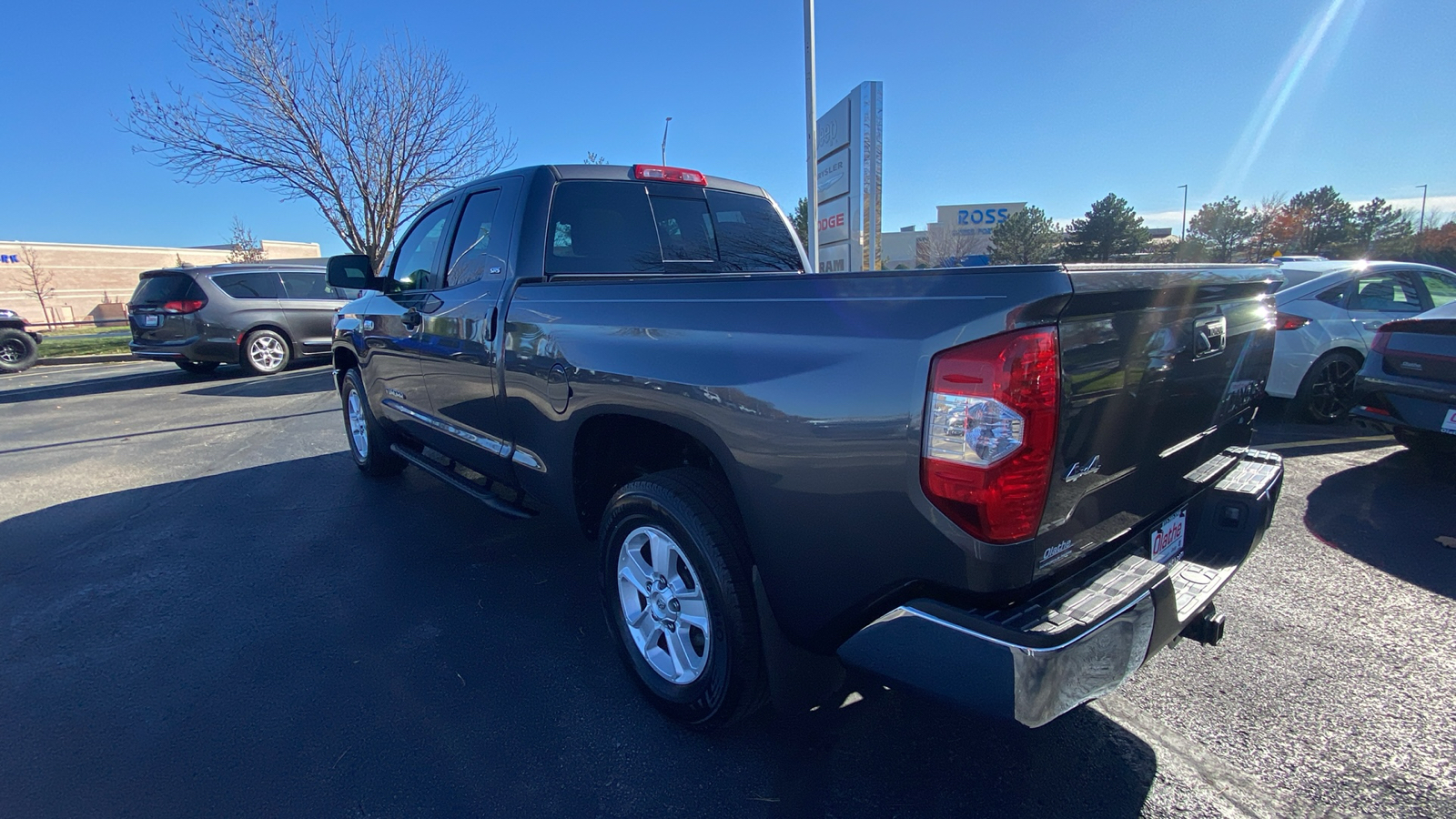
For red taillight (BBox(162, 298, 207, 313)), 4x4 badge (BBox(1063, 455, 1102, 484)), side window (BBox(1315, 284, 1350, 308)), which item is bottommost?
4x4 badge (BBox(1063, 455, 1102, 484))

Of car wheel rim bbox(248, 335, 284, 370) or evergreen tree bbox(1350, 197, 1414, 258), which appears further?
evergreen tree bbox(1350, 197, 1414, 258)

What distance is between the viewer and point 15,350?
517 inches

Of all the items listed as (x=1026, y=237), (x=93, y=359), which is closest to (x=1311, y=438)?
(x=93, y=359)

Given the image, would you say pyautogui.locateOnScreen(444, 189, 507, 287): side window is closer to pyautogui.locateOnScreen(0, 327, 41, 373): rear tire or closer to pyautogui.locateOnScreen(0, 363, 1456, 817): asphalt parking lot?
pyautogui.locateOnScreen(0, 363, 1456, 817): asphalt parking lot

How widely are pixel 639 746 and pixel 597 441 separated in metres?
1.12

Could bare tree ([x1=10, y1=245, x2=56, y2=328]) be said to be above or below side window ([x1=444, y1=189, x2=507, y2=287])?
above

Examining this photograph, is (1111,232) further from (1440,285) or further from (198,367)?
(198,367)

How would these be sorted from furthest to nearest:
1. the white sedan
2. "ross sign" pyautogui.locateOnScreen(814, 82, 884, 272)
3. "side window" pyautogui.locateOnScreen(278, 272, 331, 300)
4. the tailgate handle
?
"side window" pyautogui.locateOnScreen(278, 272, 331, 300)
"ross sign" pyautogui.locateOnScreen(814, 82, 884, 272)
the white sedan
the tailgate handle

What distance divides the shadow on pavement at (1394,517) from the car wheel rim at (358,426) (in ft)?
20.4

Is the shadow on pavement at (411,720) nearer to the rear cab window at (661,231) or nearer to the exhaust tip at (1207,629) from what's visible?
the exhaust tip at (1207,629)

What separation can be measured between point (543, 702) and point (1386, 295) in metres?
7.85

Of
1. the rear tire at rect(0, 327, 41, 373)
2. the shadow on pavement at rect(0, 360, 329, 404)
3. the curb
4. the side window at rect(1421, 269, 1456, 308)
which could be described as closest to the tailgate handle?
the side window at rect(1421, 269, 1456, 308)

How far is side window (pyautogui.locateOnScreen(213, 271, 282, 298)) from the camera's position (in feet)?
36.3

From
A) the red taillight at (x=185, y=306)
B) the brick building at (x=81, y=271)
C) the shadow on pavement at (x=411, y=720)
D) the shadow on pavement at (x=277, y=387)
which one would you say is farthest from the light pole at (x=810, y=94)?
the brick building at (x=81, y=271)
